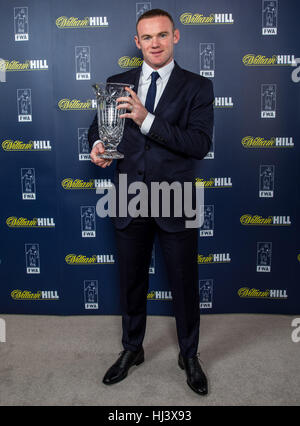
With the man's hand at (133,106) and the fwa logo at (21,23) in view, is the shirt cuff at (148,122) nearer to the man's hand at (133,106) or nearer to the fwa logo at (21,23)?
the man's hand at (133,106)

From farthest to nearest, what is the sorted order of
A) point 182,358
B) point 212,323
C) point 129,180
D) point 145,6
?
point 212,323
point 145,6
point 182,358
point 129,180

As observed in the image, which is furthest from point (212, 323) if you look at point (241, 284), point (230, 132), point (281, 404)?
point (230, 132)

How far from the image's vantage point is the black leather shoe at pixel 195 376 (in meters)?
2.08

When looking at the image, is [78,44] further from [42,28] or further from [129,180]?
[129,180]

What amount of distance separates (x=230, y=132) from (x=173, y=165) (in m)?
0.97

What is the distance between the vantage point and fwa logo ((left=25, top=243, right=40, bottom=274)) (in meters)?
3.07

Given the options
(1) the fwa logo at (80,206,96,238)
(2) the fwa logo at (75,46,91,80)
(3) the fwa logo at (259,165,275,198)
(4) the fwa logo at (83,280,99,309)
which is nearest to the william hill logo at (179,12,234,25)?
(2) the fwa logo at (75,46,91,80)

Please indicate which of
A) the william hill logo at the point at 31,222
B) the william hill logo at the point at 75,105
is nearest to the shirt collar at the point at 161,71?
the william hill logo at the point at 75,105

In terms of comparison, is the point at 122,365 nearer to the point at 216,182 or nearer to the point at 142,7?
the point at 216,182

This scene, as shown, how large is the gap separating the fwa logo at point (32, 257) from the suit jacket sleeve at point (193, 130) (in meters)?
1.54

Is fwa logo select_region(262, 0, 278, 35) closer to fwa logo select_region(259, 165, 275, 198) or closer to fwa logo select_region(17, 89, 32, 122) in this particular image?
fwa logo select_region(259, 165, 275, 198)

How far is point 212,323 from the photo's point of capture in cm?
296

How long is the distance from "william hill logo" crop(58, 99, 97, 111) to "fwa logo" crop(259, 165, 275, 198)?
4.04ft

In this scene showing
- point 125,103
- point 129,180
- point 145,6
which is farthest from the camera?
point 145,6
